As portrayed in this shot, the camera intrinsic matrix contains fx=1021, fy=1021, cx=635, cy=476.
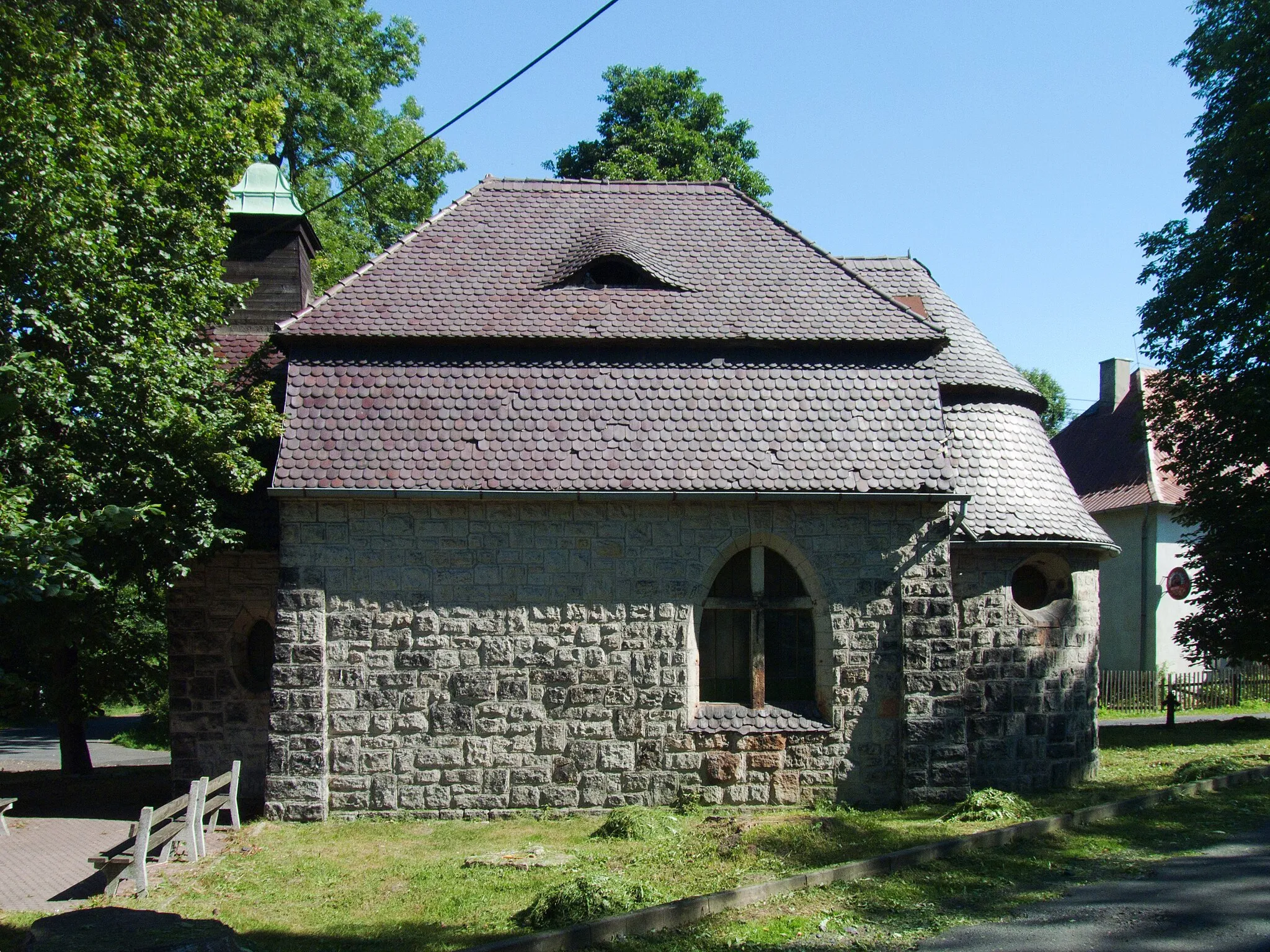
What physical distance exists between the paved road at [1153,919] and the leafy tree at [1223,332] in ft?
38.2

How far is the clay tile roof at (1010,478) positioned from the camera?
1251 centimetres

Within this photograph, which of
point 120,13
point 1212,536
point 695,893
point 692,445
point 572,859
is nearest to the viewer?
point 695,893

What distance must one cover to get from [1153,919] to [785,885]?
260 cm

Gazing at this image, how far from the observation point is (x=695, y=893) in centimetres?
776

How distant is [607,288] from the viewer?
1317 centimetres

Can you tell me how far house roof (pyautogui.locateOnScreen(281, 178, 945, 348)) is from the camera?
12.4m

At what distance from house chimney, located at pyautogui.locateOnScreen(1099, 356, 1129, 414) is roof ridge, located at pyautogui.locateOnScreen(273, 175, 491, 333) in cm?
2446

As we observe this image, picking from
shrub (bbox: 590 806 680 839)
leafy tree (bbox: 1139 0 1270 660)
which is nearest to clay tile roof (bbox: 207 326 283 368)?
shrub (bbox: 590 806 680 839)

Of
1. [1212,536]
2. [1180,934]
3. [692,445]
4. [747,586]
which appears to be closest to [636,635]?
[747,586]

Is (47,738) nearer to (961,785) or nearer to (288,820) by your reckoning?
(288,820)

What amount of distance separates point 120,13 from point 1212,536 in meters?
20.8

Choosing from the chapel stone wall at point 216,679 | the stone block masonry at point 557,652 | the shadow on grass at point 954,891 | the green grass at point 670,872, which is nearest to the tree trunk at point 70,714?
the chapel stone wall at point 216,679

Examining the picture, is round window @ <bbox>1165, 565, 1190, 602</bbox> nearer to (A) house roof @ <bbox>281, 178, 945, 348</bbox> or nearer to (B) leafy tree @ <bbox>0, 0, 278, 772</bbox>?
(A) house roof @ <bbox>281, 178, 945, 348</bbox>

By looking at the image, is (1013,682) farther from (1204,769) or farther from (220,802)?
(220,802)
